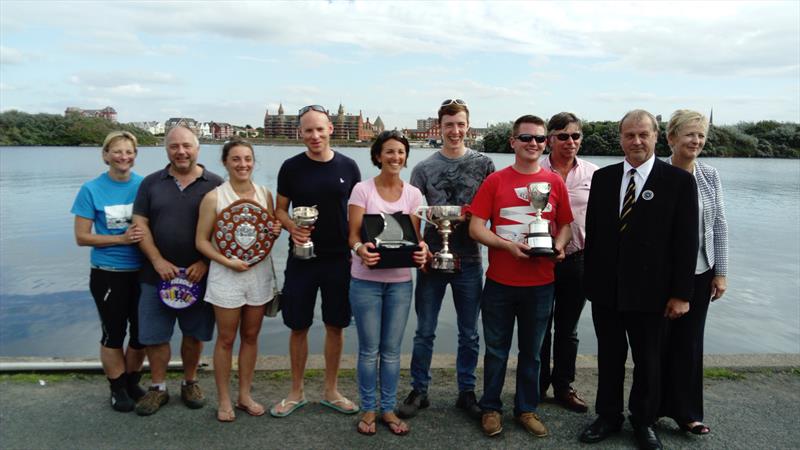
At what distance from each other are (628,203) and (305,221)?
83.8 inches

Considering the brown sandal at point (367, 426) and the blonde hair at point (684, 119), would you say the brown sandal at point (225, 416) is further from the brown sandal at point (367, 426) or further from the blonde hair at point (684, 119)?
the blonde hair at point (684, 119)

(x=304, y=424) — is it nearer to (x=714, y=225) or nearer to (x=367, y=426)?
(x=367, y=426)

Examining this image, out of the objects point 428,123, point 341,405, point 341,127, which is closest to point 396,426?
point 341,405

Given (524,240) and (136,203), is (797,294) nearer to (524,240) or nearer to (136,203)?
(524,240)

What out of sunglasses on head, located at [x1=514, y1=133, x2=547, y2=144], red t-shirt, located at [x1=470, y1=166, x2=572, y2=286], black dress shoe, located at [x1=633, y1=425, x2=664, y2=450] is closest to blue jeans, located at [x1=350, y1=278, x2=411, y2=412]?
red t-shirt, located at [x1=470, y1=166, x2=572, y2=286]

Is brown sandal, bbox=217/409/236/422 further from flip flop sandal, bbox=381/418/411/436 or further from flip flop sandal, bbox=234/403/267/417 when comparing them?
flip flop sandal, bbox=381/418/411/436

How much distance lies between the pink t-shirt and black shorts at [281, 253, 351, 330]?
0.63 feet

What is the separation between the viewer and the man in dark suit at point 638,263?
139 inches

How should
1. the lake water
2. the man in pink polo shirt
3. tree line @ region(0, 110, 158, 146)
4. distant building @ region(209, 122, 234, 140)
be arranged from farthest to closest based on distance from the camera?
tree line @ region(0, 110, 158, 146)
distant building @ region(209, 122, 234, 140)
the lake water
the man in pink polo shirt

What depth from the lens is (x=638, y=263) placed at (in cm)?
359

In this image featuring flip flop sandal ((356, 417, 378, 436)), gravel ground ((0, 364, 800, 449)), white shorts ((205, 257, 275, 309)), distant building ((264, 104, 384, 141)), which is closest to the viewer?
gravel ground ((0, 364, 800, 449))

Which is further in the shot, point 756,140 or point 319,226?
point 756,140

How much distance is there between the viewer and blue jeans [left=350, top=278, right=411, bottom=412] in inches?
150

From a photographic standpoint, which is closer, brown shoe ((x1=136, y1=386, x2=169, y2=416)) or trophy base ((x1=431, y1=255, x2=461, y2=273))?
trophy base ((x1=431, y1=255, x2=461, y2=273))
